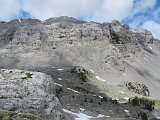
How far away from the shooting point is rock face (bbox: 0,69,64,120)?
57656 millimetres

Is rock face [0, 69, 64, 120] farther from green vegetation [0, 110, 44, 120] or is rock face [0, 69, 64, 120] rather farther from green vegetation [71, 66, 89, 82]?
green vegetation [71, 66, 89, 82]

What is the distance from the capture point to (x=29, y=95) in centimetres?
6303

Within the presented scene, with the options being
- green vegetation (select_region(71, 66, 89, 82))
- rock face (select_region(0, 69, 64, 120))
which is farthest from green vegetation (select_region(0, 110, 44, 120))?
green vegetation (select_region(71, 66, 89, 82))

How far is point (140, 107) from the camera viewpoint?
129 m

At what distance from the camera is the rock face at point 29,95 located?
189ft

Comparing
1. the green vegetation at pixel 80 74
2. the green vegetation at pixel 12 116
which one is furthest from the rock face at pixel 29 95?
the green vegetation at pixel 80 74

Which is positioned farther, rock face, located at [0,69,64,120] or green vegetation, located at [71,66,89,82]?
green vegetation, located at [71,66,89,82]

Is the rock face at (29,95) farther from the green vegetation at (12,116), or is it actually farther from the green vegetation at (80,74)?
the green vegetation at (80,74)

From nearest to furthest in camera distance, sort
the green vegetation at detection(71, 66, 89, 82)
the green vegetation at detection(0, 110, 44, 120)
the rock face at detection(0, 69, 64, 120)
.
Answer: the green vegetation at detection(0, 110, 44, 120) < the rock face at detection(0, 69, 64, 120) < the green vegetation at detection(71, 66, 89, 82)

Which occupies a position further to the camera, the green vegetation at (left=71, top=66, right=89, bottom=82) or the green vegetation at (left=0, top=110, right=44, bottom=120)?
the green vegetation at (left=71, top=66, right=89, bottom=82)

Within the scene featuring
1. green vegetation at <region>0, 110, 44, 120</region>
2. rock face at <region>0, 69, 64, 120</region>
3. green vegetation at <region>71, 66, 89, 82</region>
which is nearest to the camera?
green vegetation at <region>0, 110, 44, 120</region>

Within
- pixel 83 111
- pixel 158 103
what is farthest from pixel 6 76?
pixel 158 103

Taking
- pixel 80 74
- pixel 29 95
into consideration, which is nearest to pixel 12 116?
pixel 29 95

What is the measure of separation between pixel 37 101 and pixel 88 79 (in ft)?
429
